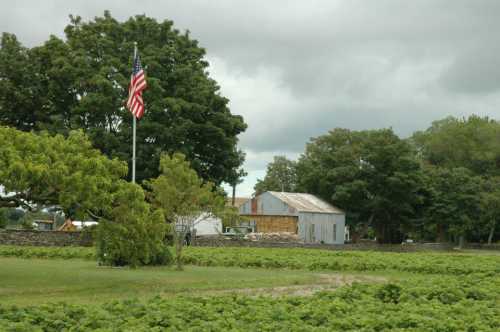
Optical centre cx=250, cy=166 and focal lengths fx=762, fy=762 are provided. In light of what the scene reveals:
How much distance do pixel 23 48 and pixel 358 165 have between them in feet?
101

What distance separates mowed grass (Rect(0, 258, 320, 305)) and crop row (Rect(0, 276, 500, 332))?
15.3 ft

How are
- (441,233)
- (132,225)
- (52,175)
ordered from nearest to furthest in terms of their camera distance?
(52,175)
(132,225)
(441,233)

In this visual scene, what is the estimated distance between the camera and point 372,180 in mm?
67125

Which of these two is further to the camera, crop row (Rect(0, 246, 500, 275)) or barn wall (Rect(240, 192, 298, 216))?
barn wall (Rect(240, 192, 298, 216))

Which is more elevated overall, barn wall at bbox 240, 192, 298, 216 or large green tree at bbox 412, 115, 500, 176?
large green tree at bbox 412, 115, 500, 176

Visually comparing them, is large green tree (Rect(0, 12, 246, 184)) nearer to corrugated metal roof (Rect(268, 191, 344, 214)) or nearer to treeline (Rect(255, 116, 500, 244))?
corrugated metal roof (Rect(268, 191, 344, 214))

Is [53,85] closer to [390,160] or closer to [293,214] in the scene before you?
[293,214]

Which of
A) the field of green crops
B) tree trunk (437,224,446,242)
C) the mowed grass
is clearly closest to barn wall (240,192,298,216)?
tree trunk (437,224,446,242)

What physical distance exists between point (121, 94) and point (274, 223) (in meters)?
21.9

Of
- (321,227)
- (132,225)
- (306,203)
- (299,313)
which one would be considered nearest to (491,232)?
(321,227)

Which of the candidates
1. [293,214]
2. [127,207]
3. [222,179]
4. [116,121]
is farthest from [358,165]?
[127,207]

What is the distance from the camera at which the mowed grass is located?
21.1 m

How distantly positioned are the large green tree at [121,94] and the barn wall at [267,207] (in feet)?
39.2

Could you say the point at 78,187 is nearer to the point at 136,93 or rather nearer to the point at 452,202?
the point at 136,93
